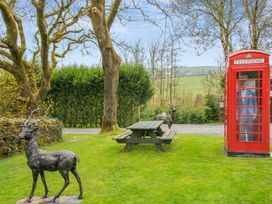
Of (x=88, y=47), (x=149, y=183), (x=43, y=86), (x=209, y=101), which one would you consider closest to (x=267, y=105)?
(x=149, y=183)

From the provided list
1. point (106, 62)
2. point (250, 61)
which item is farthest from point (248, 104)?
point (106, 62)

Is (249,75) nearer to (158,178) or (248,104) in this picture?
(248,104)

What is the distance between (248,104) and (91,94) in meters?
12.3

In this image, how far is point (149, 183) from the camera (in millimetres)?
5613

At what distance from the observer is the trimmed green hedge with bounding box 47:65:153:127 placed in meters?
18.4

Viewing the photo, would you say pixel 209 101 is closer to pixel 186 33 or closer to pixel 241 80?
pixel 186 33

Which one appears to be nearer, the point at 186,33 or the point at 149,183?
the point at 149,183

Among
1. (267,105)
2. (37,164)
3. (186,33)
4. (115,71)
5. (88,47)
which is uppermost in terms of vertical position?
(186,33)

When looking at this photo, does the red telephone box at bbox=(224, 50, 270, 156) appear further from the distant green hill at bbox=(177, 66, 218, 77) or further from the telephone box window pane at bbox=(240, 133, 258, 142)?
the distant green hill at bbox=(177, 66, 218, 77)

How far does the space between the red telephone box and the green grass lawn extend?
0.42 metres

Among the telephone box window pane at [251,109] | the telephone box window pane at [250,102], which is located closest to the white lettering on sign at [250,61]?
the telephone box window pane at [250,102]

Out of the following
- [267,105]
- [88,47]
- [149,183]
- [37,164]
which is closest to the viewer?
[37,164]

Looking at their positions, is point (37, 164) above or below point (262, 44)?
below

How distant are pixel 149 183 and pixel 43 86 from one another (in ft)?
31.5
